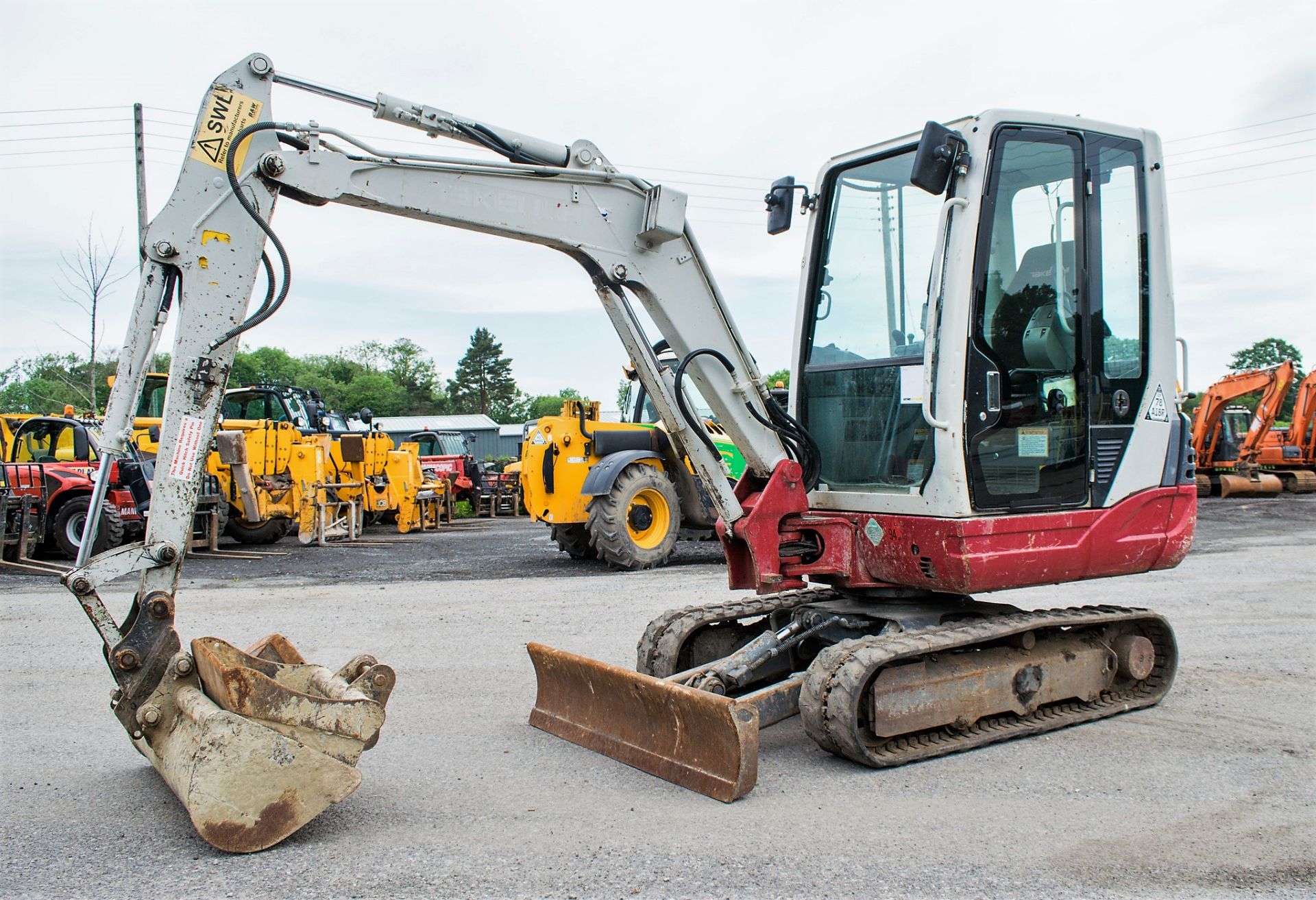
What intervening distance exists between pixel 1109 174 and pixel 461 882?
4646 mm

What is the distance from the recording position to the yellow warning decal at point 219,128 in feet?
13.5

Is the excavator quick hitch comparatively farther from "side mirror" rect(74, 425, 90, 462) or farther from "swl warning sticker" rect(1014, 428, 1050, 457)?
Answer: "side mirror" rect(74, 425, 90, 462)

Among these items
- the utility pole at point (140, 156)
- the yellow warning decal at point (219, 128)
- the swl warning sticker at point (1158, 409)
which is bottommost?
the swl warning sticker at point (1158, 409)

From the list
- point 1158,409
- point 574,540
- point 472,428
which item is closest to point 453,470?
point 574,540

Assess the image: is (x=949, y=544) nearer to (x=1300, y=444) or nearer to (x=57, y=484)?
(x=57, y=484)

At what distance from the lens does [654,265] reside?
16.3 ft

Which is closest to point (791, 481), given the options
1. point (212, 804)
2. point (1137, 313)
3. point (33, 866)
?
point (1137, 313)

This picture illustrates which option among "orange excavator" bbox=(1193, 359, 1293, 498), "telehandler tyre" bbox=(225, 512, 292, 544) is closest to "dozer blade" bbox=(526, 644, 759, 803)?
"telehandler tyre" bbox=(225, 512, 292, 544)

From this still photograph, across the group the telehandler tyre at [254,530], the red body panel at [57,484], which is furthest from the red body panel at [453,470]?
the red body panel at [57,484]

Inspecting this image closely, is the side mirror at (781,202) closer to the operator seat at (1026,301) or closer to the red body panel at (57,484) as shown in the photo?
the operator seat at (1026,301)

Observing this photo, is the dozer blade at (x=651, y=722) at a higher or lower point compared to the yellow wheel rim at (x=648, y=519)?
lower

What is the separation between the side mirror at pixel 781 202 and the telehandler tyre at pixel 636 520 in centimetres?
672

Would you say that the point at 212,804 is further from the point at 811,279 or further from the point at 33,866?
the point at 811,279

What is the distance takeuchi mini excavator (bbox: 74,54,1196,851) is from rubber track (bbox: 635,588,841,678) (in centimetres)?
2
